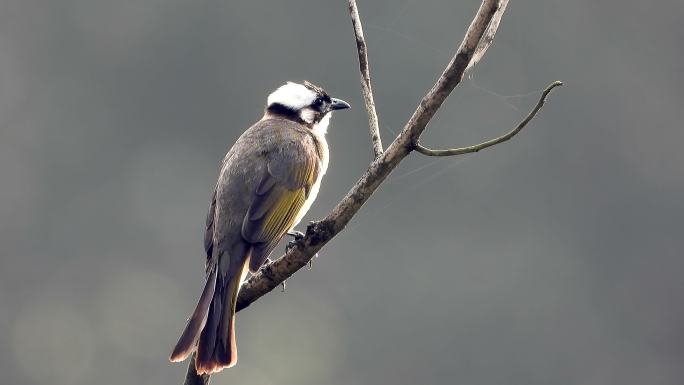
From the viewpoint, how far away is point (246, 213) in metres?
6.09

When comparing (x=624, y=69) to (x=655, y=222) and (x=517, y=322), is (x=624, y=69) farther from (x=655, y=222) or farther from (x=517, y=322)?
(x=517, y=322)

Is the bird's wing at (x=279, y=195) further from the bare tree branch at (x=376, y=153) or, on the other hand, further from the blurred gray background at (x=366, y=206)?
the blurred gray background at (x=366, y=206)

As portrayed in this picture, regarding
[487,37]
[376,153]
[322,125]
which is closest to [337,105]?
[322,125]

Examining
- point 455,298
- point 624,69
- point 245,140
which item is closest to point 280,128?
point 245,140

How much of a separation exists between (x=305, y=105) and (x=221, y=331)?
2.01m

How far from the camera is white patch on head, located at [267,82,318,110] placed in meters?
7.23

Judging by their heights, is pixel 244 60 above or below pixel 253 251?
below

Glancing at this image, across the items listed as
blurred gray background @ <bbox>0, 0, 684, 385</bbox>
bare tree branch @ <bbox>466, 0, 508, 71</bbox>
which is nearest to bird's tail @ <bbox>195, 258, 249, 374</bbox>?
bare tree branch @ <bbox>466, 0, 508, 71</bbox>

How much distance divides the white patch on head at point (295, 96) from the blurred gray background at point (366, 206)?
57.3ft

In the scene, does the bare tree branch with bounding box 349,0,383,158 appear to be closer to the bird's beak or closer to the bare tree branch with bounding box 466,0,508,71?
the bare tree branch with bounding box 466,0,508,71

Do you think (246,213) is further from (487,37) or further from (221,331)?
(487,37)

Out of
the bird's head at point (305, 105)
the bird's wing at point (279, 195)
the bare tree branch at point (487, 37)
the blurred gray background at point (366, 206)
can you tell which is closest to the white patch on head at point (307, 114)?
the bird's head at point (305, 105)

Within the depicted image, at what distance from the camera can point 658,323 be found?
3250 cm

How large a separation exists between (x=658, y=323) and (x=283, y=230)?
27.5 m
